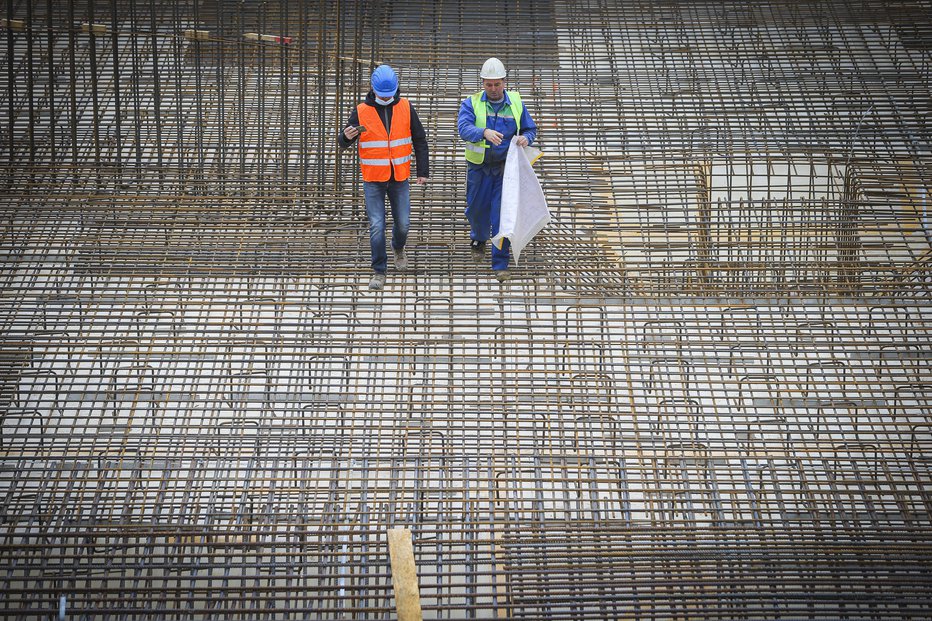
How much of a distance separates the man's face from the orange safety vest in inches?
24.5

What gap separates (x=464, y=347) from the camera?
6.62 m

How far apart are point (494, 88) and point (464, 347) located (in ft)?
6.73

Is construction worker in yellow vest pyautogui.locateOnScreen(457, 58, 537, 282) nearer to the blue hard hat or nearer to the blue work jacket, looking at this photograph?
the blue work jacket

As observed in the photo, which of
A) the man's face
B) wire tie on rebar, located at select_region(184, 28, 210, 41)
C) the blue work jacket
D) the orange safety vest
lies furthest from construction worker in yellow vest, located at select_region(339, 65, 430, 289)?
wire tie on rebar, located at select_region(184, 28, 210, 41)

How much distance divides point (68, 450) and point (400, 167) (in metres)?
3.12

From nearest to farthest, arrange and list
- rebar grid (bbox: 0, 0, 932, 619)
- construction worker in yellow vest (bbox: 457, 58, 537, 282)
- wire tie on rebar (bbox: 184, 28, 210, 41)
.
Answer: rebar grid (bbox: 0, 0, 932, 619) → construction worker in yellow vest (bbox: 457, 58, 537, 282) → wire tie on rebar (bbox: 184, 28, 210, 41)

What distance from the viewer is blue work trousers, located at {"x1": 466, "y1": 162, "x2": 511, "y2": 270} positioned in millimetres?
7309

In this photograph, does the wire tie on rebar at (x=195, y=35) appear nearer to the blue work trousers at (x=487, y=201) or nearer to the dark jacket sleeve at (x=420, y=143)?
the dark jacket sleeve at (x=420, y=143)

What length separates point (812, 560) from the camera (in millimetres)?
5441

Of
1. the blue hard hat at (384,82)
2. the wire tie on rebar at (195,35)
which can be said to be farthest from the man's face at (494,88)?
the wire tie on rebar at (195,35)

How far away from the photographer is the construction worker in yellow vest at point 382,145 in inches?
272

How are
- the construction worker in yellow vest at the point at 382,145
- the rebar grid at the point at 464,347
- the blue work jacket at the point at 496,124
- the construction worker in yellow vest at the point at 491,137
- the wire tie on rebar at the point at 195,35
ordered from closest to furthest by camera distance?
the rebar grid at the point at 464,347, the construction worker in yellow vest at the point at 382,145, the construction worker in yellow vest at the point at 491,137, the blue work jacket at the point at 496,124, the wire tie on rebar at the point at 195,35

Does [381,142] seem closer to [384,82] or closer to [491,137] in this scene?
[384,82]

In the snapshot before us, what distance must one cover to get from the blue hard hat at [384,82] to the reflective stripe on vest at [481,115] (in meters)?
0.68
